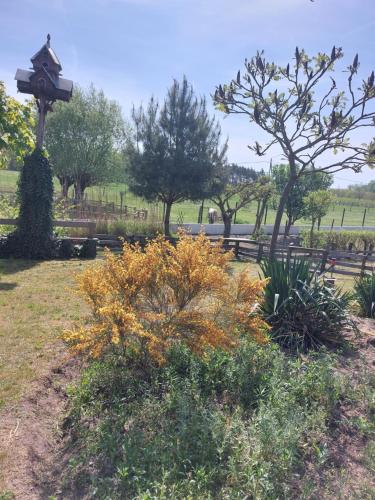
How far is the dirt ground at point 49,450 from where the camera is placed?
237cm

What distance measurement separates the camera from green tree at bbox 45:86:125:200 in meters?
24.6

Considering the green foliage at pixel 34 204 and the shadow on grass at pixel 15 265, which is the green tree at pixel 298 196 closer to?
the green foliage at pixel 34 204

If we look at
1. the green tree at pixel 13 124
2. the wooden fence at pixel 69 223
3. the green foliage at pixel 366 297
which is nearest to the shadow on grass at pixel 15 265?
the wooden fence at pixel 69 223

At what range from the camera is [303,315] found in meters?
4.57

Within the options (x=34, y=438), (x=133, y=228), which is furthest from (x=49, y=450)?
(x=133, y=228)

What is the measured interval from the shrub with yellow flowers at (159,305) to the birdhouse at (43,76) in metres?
7.50

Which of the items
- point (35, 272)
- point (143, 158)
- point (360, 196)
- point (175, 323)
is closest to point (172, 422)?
point (175, 323)

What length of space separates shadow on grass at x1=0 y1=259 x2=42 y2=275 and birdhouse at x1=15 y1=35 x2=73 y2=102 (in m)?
3.93

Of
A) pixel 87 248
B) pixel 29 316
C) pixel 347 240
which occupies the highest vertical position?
pixel 87 248

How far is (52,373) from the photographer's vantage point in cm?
366

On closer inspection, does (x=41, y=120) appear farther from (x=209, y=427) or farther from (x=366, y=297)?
(x=209, y=427)

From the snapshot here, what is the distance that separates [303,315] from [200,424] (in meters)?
2.25

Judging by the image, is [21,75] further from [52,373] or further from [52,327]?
[52,373]

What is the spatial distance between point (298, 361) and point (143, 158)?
14415 millimetres
